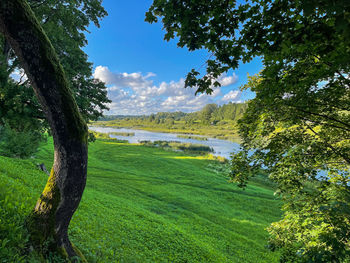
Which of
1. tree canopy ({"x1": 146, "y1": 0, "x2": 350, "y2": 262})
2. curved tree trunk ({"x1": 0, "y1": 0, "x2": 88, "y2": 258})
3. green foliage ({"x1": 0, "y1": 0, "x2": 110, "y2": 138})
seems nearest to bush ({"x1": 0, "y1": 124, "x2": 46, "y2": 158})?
green foliage ({"x1": 0, "y1": 0, "x2": 110, "y2": 138})

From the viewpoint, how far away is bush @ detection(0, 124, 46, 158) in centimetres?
1531

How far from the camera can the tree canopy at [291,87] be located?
10.5 feet

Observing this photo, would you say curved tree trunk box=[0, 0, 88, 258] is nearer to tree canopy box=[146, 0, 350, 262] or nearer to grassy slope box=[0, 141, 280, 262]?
grassy slope box=[0, 141, 280, 262]

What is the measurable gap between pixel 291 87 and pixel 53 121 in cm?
553

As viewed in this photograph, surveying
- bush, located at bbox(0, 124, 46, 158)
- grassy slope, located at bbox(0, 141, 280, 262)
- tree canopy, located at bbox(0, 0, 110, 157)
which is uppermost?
tree canopy, located at bbox(0, 0, 110, 157)

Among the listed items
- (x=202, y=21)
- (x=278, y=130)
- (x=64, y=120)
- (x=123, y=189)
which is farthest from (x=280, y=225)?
(x=123, y=189)

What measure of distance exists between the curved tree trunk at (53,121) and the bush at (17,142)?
48.4ft

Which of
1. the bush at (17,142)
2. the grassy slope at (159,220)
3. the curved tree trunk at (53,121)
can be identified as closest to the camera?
the curved tree trunk at (53,121)

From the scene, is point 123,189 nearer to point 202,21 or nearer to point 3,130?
point 3,130

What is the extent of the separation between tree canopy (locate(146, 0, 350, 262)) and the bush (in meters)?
17.1

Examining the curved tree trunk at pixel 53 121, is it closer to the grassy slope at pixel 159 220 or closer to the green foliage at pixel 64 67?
the grassy slope at pixel 159 220

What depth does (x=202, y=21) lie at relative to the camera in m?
3.73

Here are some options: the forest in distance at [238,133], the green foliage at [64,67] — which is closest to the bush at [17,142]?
the green foliage at [64,67]

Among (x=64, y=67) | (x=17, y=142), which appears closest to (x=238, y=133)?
(x=64, y=67)
